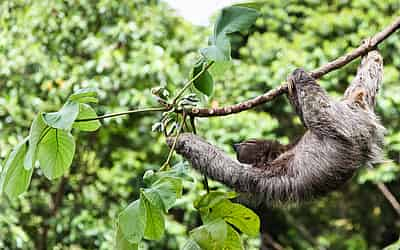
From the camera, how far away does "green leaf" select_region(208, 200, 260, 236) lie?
67.2 inches

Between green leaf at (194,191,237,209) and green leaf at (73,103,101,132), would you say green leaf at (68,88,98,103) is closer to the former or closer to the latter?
green leaf at (73,103,101,132)

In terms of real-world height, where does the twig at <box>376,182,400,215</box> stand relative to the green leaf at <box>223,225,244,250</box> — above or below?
below

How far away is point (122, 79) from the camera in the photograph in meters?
4.32

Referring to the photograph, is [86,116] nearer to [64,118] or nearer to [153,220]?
[64,118]

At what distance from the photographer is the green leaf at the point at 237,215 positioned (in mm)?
1707

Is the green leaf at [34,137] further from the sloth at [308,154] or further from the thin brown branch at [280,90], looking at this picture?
the sloth at [308,154]

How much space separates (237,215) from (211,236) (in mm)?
146

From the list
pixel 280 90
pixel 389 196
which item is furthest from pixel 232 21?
pixel 389 196

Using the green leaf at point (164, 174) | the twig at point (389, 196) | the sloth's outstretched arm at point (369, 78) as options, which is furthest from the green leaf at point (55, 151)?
the twig at point (389, 196)

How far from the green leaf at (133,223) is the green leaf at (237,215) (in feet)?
0.72

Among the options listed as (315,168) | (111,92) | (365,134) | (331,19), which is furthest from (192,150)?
(331,19)

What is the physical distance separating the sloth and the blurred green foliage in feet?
5.74

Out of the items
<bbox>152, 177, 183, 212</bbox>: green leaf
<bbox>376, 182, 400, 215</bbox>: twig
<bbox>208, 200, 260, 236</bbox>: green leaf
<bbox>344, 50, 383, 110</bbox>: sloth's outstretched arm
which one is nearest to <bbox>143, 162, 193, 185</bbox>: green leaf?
<bbox>152, 177, 183, 212</bbox>: green leaf

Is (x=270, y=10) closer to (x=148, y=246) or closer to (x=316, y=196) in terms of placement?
(x=148, y=246)
